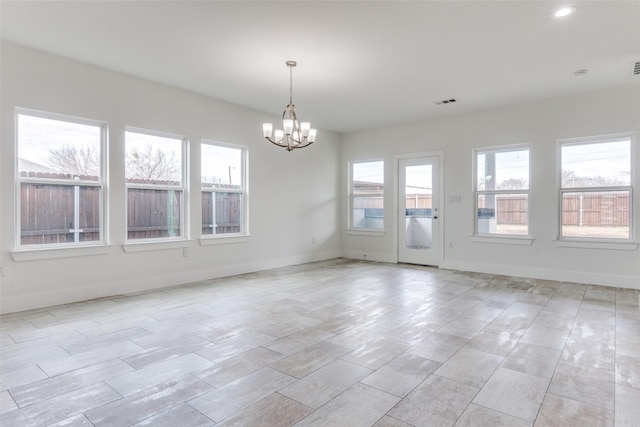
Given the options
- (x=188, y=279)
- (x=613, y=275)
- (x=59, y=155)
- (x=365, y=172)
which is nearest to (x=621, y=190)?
(x=613, y=275)

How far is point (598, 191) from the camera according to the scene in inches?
203

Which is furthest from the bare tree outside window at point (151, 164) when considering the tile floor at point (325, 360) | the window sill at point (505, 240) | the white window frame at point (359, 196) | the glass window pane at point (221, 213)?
the window sill at point (505, 240)

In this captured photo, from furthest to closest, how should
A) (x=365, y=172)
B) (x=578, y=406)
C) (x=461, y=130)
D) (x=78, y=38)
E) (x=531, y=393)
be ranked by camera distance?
(x=365, y=172) → (x=461, y=130) → (x=78, y=38) → (x=531, y=393) → (x=578, y=406)

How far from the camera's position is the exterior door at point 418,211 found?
22.0ft

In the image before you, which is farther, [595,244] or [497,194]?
[497,194]

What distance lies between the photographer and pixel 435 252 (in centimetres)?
666

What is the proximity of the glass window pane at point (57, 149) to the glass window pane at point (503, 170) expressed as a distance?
5795 millimetres

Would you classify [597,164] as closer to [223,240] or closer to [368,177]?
[368,177]

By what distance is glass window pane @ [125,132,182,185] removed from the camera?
15.4 feet

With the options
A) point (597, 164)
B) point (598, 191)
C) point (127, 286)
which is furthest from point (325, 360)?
point (597, 164)

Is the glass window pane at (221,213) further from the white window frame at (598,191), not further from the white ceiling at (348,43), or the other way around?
the white window frame at (598,191)

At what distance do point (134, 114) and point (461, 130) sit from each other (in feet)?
17.0

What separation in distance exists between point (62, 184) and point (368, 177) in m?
5.37

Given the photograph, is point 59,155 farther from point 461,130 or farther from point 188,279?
point 461,130
